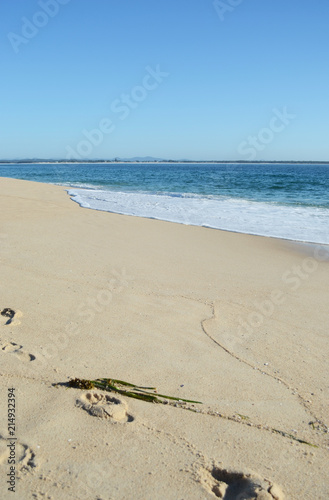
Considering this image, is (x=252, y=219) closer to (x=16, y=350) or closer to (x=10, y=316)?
(x=10, y=316)

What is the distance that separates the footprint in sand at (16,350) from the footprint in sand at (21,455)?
2.80ft

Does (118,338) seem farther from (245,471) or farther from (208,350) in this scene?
(245,471)

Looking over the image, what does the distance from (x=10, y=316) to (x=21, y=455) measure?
1785 millimetres

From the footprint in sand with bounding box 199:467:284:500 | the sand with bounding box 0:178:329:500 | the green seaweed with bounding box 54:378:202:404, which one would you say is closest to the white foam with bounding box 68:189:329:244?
the sand with bounding box 0:178:329:500

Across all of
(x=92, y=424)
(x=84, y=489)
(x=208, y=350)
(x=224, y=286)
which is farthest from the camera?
(x=224, y=286)

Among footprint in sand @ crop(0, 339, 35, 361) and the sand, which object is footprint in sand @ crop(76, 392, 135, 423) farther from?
footprint in sand @ crop(0, 339, 35, 361)

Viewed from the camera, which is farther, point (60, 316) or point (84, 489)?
point (60, 316)

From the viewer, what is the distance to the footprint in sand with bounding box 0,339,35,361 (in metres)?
3.06

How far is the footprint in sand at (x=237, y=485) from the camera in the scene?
200 cm

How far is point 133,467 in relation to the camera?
83.0 inches

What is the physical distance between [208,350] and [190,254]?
135 inches

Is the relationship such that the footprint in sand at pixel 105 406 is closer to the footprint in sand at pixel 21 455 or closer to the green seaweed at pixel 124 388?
the green seaweed at pixel 124 388

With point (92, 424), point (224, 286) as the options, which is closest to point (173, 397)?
point (92, 424)

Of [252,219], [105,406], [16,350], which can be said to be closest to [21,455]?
[105,406]
